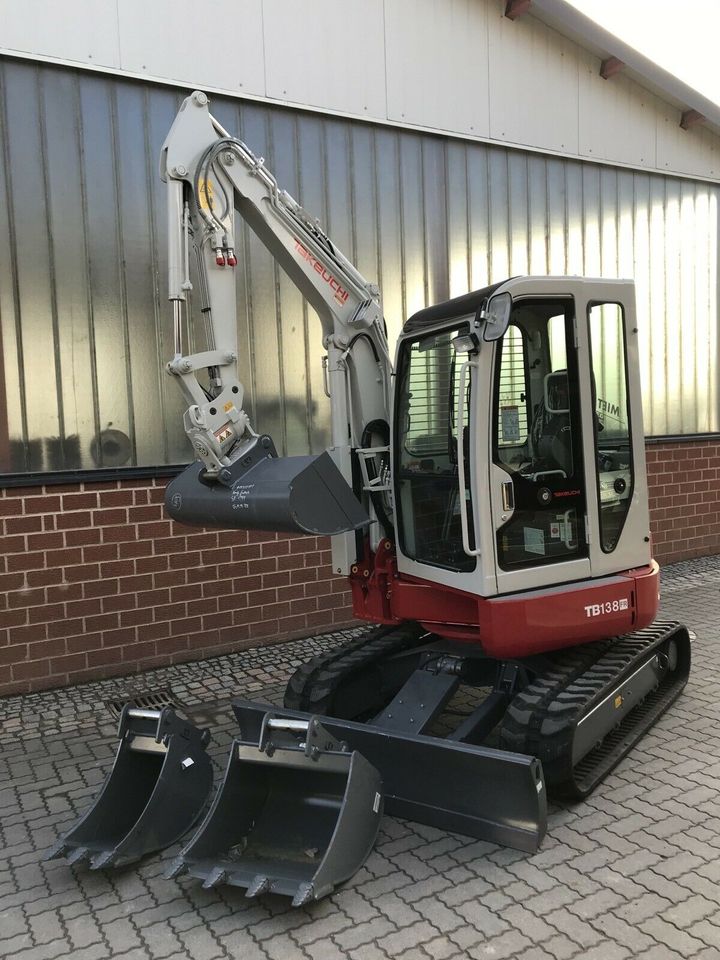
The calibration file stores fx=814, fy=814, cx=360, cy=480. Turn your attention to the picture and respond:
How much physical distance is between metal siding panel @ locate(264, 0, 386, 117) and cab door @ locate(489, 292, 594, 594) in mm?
4187

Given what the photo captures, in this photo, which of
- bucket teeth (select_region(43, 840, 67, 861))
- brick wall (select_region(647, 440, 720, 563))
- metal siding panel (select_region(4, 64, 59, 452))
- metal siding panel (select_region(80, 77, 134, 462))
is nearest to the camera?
bucket teeth (select_region(43, 840, 67, 861))

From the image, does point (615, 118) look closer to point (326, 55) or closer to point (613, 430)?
point (326, 55)

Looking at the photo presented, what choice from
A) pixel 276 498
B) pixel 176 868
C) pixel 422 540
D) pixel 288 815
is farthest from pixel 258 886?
pixel 422 540

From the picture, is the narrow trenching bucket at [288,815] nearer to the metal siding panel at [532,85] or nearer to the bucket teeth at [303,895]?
the bucket teeth at [303,895]

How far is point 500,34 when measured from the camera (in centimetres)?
857

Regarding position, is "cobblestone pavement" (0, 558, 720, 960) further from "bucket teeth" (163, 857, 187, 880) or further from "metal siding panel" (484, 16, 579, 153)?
"metal siding panel" (484, 16, 579, 153)

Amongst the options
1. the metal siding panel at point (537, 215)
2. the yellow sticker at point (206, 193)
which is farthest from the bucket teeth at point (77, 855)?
the metal siding panel at point (537, 215)

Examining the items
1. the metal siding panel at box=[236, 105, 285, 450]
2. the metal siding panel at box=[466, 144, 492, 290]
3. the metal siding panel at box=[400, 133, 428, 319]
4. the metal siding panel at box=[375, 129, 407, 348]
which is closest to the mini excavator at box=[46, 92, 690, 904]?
the metal siding panel at box=[236, 105, 285, 450]

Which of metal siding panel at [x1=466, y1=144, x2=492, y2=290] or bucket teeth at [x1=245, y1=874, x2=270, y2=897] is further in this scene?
metal siding panel at [x1=466, y1=144, x2=492, y2=290]

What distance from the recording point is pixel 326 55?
7484 mm

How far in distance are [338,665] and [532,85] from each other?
23.0ft

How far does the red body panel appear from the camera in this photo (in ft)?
13.9

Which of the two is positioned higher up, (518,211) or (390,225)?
(518,211)

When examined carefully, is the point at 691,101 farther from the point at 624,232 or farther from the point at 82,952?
the point at 82,952
